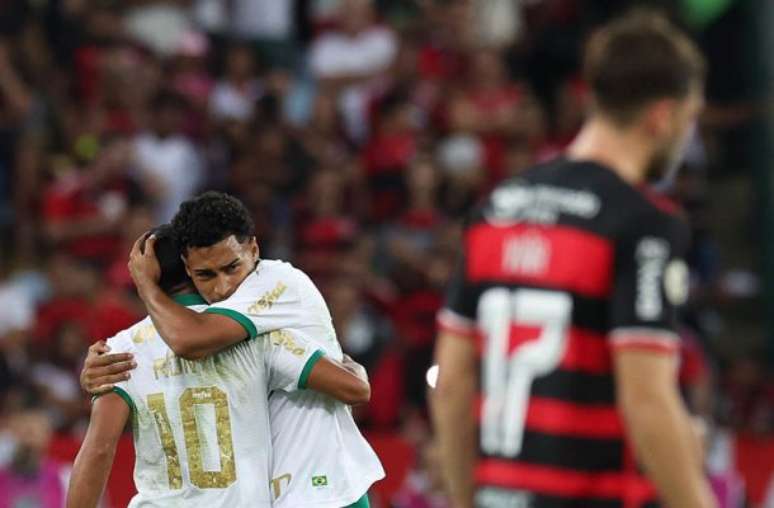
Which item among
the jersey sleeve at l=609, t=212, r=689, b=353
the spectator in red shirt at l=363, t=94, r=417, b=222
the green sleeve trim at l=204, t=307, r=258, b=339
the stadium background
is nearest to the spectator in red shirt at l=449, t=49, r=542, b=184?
the stadium background

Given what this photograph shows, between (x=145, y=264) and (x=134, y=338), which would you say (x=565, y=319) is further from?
(x=134, y=338)

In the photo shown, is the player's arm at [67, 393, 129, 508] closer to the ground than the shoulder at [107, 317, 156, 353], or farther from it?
closer to the ground

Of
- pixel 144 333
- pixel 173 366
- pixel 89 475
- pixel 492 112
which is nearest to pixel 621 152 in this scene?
pixel 173 366

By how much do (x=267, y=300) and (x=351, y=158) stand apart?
8.66 m

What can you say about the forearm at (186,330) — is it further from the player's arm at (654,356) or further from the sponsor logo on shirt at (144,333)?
the player's arm at (654,356)

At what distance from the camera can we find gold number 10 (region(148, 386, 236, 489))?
5676mm

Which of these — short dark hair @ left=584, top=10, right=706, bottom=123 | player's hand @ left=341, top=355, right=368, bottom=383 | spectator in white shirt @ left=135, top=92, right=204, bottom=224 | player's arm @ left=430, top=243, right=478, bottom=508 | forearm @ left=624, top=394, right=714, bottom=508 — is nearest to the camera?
forearm @ left=624, top=394, right=714, bottom=508

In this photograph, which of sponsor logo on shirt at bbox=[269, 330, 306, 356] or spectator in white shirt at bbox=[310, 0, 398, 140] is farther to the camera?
spectator in white shirt at bbox=[310, 0, 398, 140]

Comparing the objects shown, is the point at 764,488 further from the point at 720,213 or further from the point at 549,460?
the point at 549,460

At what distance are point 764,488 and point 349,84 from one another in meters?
5.40

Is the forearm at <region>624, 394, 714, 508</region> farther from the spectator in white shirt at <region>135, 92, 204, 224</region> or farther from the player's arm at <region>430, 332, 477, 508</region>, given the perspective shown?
the spectator in white shirt at <region>135, 92, 204, 224</region>

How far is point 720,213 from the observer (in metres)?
15.6

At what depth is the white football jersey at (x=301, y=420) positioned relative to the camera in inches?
226

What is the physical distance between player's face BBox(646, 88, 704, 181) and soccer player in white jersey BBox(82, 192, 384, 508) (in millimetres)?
1812
